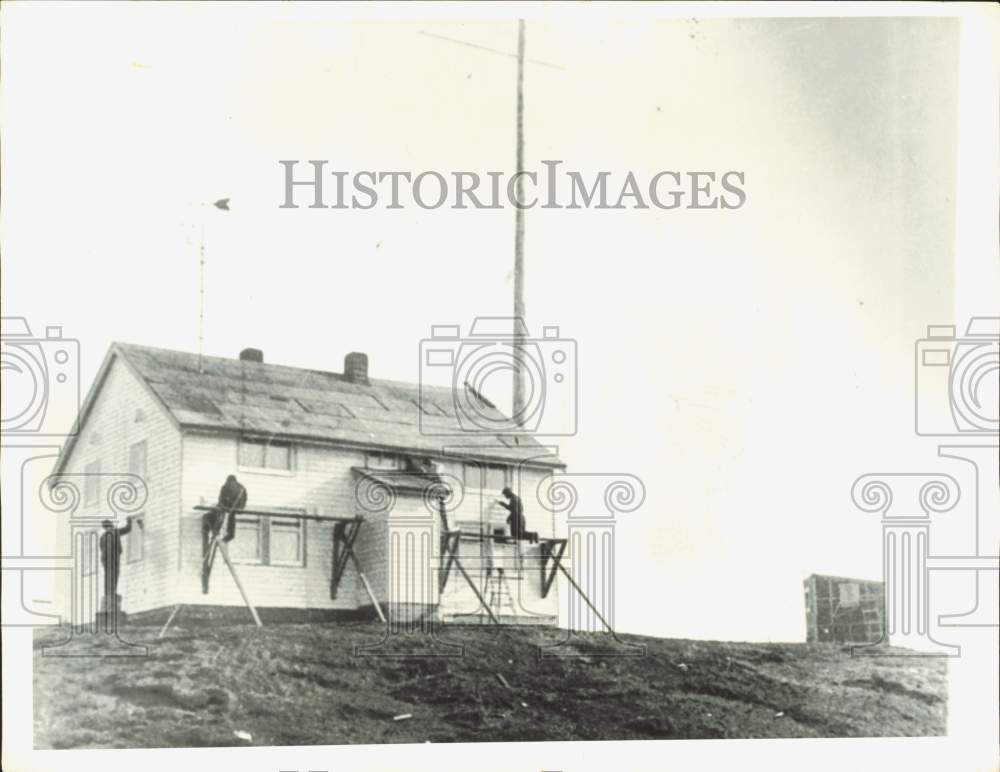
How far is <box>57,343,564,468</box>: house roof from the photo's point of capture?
12.8m

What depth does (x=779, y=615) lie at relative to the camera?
13484 mm

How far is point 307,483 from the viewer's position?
43.7 ft

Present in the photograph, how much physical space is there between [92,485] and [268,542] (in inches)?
60.3

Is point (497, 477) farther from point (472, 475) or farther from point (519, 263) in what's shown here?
point (519, 263)

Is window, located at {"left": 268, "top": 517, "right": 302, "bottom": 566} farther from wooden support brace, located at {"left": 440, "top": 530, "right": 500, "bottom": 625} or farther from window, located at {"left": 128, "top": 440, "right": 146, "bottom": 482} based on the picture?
wooden support brace, located at {"left": 440, "top": 530, "right": 500, "bottom": 625}

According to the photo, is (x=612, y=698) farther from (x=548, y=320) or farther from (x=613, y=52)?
(x=613, y=52)

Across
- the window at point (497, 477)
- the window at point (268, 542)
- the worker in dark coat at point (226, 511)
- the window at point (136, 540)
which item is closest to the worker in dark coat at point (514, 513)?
the window at point (497, 477)

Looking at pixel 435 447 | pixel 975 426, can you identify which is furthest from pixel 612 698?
pixel 975 426

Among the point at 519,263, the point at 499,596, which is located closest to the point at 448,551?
the point at 499,596

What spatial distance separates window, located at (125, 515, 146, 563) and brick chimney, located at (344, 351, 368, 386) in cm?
200

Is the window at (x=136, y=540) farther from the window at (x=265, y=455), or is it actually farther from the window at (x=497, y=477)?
the window at (x=497, y=477)

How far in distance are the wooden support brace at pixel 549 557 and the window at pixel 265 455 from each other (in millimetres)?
2246

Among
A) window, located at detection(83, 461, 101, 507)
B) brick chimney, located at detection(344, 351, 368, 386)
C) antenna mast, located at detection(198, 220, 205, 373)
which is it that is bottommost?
window, located at detection(83, 461, 101, 507)

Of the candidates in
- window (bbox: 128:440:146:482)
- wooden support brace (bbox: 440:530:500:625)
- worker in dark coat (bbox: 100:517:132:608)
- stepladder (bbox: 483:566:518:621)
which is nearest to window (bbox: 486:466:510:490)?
wooden support brace (bbox: 440:530:500:625)
